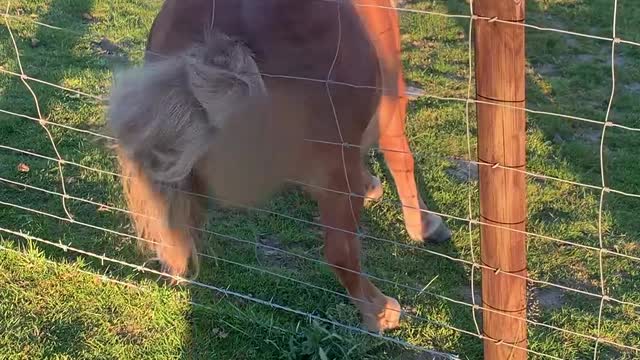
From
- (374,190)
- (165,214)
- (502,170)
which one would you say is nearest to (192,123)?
(165,214)

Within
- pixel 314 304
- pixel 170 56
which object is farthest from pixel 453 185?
pixel 170 56

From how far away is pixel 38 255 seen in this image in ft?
9.53

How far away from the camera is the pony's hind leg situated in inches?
88.7

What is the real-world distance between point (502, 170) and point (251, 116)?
73 centimetres

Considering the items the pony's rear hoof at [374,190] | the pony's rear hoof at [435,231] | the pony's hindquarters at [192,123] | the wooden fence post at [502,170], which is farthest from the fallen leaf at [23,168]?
the wooden fence post at [502,170]

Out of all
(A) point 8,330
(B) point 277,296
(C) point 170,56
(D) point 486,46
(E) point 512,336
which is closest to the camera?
(D) point 486,46

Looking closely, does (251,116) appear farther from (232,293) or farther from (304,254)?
(304,254)

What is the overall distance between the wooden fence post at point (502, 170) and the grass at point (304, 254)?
414 mm

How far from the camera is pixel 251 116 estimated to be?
2160mm

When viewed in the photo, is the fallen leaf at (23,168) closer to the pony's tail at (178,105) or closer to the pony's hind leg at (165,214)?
the pony's hind leg at (165,214)

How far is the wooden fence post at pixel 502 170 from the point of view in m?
1.72

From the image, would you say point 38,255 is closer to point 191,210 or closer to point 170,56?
point 191,210

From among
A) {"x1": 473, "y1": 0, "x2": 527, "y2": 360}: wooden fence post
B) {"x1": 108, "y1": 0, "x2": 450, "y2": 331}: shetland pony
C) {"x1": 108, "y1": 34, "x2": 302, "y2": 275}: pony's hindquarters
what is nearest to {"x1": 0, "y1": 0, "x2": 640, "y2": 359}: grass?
{"x1": 108, "y1": 0, "x2": 450, "y2": 331}: shetland pony

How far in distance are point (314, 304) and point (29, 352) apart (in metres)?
0.97
